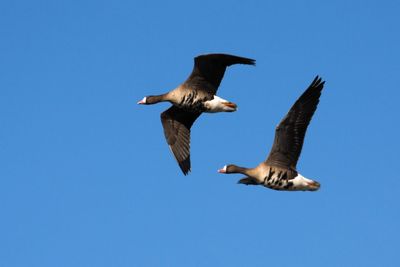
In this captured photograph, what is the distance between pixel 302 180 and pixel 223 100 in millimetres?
4168

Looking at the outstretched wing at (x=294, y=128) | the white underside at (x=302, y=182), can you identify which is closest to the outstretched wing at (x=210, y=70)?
the outstretched wing at (x=294, y=128)

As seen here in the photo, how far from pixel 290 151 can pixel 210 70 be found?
398cm

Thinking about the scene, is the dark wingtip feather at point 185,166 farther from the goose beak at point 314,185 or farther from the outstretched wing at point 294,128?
the goose beak at point 314,185

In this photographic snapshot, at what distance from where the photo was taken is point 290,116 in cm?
2075

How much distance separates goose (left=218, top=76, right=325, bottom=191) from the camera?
20.8 m

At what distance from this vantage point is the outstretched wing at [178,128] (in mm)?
26234

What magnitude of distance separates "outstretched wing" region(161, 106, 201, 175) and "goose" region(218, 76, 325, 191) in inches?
191

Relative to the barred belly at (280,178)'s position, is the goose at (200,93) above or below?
above

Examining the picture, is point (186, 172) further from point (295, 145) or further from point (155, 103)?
point (295, 145)

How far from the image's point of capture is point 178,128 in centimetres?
2655

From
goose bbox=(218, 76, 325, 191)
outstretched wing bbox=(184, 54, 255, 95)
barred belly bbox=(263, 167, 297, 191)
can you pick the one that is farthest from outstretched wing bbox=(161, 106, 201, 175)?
barred belly bbox=(263, 167, 297, 191)

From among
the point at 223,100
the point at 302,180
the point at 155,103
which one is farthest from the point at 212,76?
the point at 302,180

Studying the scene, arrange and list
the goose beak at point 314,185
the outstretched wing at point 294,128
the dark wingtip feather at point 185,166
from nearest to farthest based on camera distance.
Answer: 1. the outstretched wing at point 294,128
2. the goose beak at point 314,185
3. the dark wingtip feather at point 185,166

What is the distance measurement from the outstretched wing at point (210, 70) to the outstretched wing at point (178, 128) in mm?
2117
